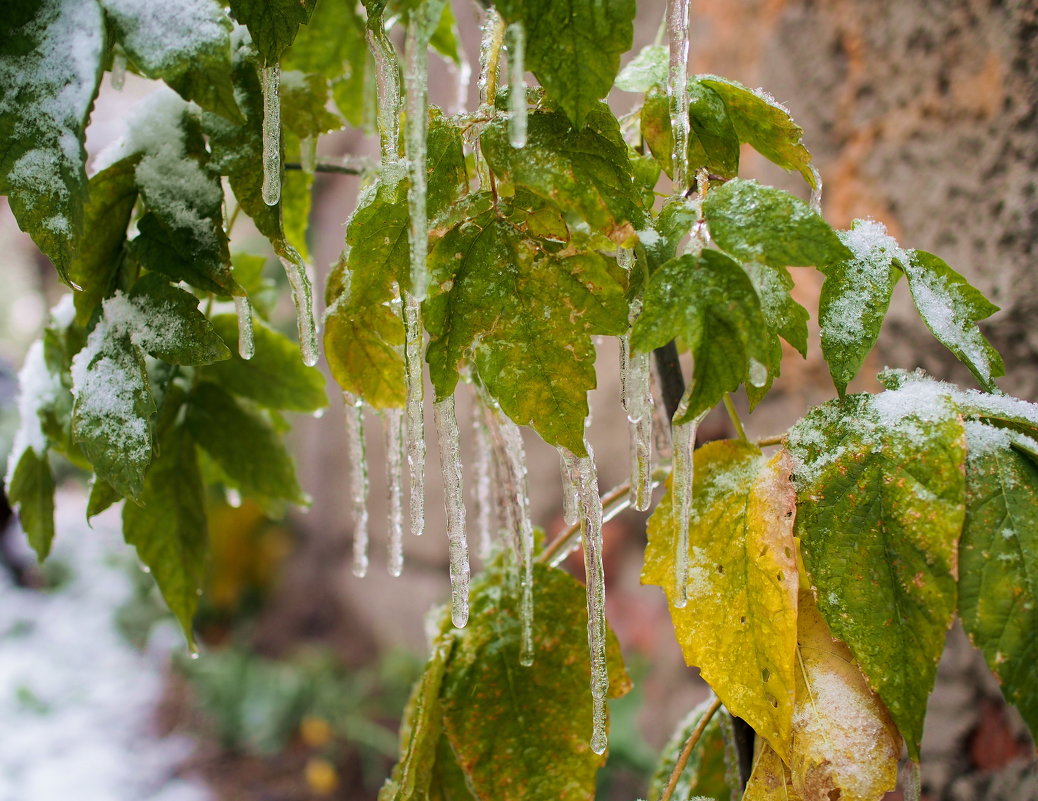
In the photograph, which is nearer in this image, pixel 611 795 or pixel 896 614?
pixel 896 614

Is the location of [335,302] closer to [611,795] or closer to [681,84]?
[681,84]

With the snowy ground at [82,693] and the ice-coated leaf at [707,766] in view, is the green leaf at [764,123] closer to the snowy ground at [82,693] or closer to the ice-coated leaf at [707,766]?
the ice-coated leaf at [707,766]

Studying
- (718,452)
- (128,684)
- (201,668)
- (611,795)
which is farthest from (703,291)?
(128,684)

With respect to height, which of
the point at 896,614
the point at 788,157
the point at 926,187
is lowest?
the point at 896,614

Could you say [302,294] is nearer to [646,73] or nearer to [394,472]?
[394,472]

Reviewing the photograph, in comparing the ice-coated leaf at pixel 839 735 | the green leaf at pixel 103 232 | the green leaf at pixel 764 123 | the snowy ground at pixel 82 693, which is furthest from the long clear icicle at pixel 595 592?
the snowy ground at pixel 82 693

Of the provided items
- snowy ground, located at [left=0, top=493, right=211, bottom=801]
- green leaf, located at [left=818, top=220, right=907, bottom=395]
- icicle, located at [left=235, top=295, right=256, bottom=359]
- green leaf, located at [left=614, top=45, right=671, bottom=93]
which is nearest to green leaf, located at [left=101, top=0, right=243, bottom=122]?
icicle, located at [left=235, top=295, right=256, bottom=359]

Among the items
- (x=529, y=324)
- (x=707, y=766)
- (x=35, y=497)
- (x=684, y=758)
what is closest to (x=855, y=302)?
(x=529, y=324)
